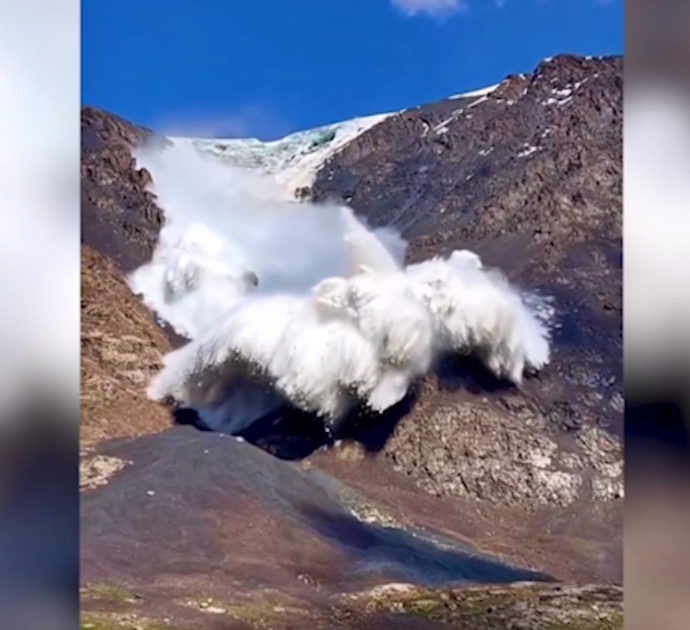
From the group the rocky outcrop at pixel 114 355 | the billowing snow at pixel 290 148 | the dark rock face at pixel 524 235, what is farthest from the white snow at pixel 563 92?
the rocky outcrop at pixel 114 355

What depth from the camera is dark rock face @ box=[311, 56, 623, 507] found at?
1.86 meters

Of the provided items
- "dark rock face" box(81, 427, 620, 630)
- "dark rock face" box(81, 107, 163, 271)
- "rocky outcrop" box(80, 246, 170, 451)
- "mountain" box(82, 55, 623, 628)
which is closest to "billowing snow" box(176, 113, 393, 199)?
"mountain" box(82, 55, 623, 628)

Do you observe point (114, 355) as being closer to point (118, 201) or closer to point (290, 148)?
point (118, 201)

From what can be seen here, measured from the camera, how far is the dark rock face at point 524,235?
1.86 meters

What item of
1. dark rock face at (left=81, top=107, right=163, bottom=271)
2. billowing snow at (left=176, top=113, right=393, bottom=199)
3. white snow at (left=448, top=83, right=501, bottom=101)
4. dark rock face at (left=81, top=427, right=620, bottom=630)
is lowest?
dark rock face at (left=81, top=427, right=620, bottom=630)

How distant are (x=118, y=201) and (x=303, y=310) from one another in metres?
0.55

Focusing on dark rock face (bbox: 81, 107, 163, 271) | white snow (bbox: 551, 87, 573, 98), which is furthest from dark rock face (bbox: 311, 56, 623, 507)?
dark rock face (bbox: 81, 107, 163, 271)

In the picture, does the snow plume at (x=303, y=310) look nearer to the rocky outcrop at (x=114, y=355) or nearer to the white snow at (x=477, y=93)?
the rocky outcrop at (x=114, y=355)

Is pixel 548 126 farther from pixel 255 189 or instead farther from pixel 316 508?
pixel 316 508

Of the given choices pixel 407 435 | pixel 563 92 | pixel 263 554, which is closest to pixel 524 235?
pixel 563 92

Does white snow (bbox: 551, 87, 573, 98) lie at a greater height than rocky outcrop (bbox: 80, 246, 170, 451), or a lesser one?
greater

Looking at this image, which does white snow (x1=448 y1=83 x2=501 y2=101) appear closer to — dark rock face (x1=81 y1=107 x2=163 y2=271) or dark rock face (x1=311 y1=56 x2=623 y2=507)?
dark rock face (x1=311 y1=56 x2=623 y2=507)

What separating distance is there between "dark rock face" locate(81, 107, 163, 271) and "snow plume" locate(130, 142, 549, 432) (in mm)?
42

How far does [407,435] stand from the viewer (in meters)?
1.90
